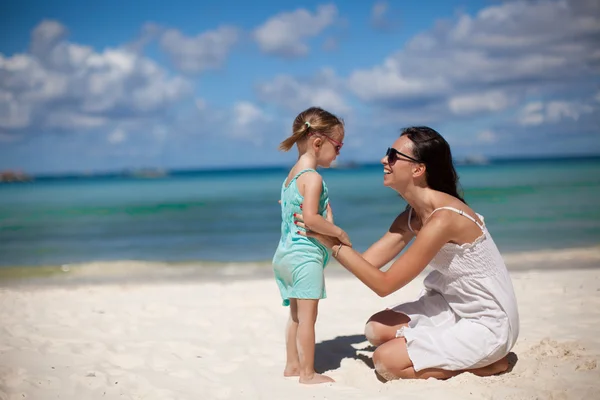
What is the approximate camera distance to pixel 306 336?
359 cm

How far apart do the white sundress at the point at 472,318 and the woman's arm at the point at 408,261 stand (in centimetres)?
13

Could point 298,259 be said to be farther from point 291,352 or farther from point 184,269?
point 184,269

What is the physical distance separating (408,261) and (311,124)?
1112 millimetres

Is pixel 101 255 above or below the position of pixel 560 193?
below

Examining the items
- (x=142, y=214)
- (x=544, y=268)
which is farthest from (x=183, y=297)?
(x=142, y=214)

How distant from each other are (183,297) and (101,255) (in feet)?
18.7

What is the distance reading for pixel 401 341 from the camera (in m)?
3.63

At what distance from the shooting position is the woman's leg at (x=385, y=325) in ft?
13.0

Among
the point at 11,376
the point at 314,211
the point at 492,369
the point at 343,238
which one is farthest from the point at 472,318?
the point at 11,376

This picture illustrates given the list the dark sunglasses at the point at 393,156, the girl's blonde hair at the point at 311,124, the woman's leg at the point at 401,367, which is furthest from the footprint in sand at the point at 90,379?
the dark sunglasses at the point at 393,156

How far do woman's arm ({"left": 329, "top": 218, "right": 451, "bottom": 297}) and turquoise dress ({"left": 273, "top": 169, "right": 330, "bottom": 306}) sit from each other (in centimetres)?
20

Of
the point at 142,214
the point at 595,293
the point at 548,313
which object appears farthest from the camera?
the point at 142,214

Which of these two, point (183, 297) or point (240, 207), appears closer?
point (183, 297)

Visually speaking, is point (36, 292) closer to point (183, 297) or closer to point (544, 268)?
point (183, 297)
